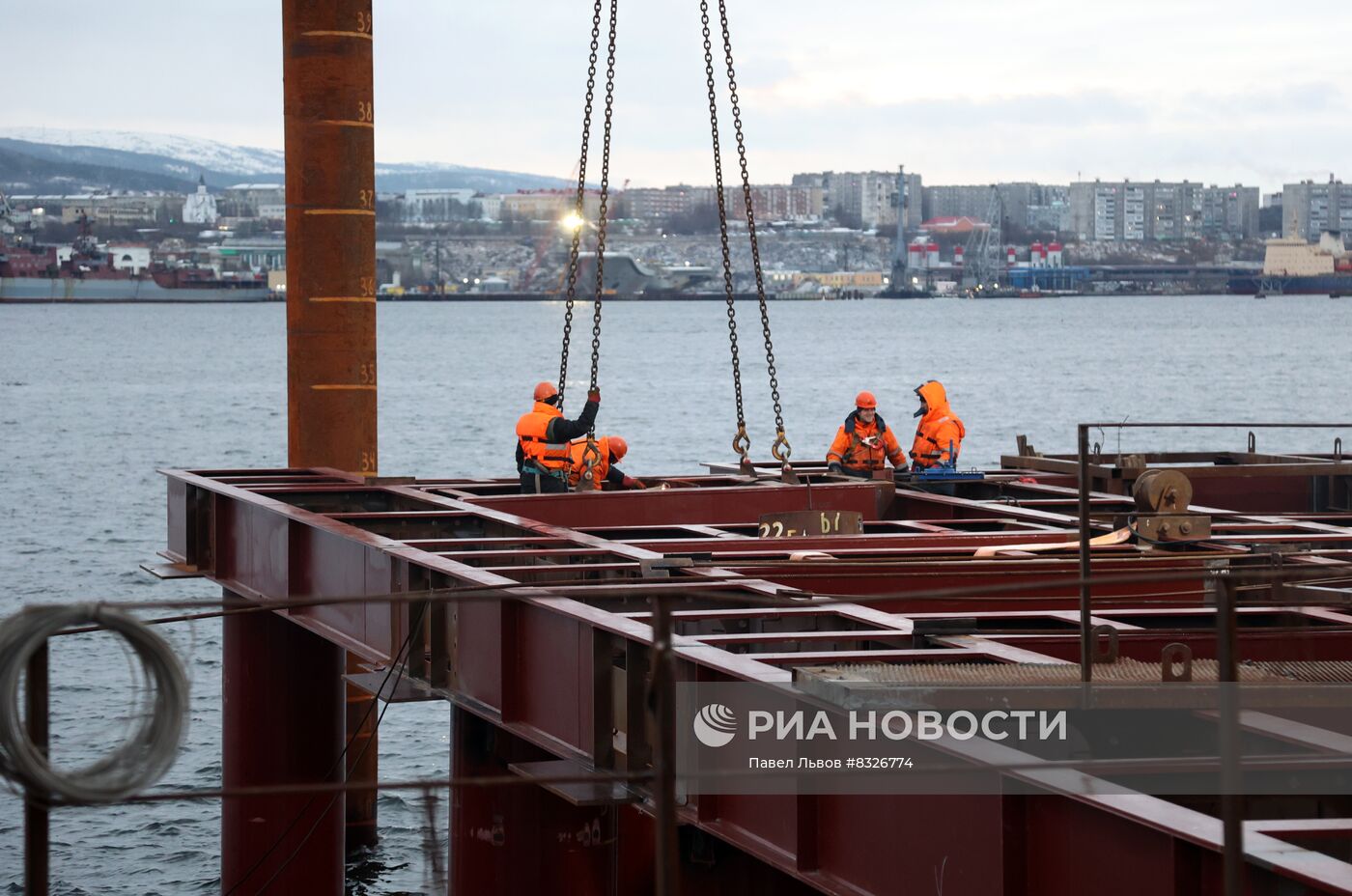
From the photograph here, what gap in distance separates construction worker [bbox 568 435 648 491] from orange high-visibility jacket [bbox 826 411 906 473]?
246 cm

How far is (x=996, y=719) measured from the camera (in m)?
8.85

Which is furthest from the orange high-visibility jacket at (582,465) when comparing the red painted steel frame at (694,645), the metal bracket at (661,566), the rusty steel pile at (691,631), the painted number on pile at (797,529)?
the metal bracket at (661,566)

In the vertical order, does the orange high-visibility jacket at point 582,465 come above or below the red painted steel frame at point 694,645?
above

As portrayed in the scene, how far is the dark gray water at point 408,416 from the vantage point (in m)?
23.3

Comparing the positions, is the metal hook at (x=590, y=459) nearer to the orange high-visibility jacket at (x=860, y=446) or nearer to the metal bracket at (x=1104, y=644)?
the orange high-visibility jacket at (x=860, y=446)

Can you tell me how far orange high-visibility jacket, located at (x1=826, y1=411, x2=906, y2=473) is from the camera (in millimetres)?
21297

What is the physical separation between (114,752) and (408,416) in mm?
82713

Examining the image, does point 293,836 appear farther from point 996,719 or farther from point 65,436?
point 65,436

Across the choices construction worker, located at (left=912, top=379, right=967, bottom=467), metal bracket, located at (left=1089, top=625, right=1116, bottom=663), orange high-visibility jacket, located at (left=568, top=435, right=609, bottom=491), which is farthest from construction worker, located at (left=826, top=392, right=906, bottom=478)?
metal bracket, located at (left=1089, top=625, right=1116, bottom=663)

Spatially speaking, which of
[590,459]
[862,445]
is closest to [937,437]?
[862,445]

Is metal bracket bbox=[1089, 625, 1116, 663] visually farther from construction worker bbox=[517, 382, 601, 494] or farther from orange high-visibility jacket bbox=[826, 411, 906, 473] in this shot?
orange high-visibility jacket bbox=[826, 411, 906, 473]

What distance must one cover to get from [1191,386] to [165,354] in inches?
3287

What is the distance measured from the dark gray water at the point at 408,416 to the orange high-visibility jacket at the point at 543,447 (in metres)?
4.62

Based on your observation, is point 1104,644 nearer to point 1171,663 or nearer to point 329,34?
point 1171,663
